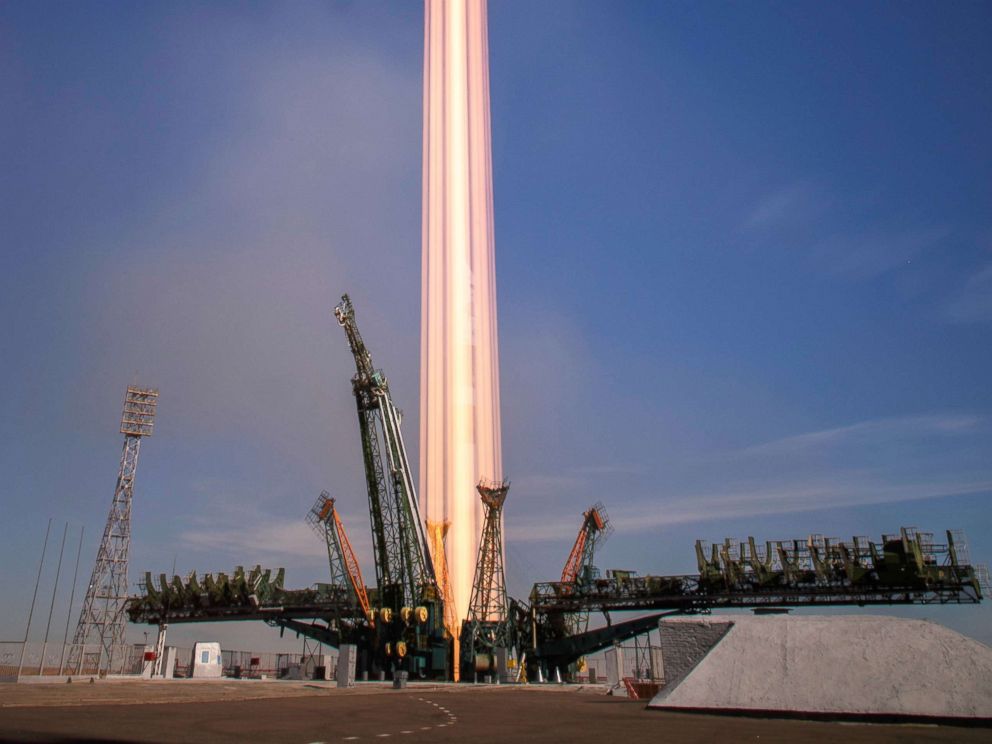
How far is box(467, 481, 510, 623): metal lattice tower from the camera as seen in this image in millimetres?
75625

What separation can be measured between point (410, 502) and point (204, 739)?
2639 inches

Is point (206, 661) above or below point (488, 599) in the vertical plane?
below

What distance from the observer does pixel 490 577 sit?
77.4 m

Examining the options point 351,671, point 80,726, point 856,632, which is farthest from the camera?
point 351,671

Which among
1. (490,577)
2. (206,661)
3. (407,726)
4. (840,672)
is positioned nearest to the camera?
(407,726)

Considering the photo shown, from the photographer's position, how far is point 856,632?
18.5 meters

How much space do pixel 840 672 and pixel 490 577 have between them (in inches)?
2464

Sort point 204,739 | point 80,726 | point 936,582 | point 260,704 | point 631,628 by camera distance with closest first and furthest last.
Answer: point 204,739, point 80,726, point 260,704, point 936,582, point 631,628

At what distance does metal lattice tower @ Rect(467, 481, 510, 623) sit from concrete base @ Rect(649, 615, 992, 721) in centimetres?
5514

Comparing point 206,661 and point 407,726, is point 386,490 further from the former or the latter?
point 407,726

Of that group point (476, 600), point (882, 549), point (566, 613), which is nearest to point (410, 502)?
point (476, 600)

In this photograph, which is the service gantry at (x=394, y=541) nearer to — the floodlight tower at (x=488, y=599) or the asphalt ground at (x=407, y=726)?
the floodlight tower at (x=488, y=599)

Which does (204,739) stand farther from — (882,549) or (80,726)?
(882,549)

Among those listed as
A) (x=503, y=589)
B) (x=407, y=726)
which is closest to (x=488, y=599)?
(x=503, y=589)
